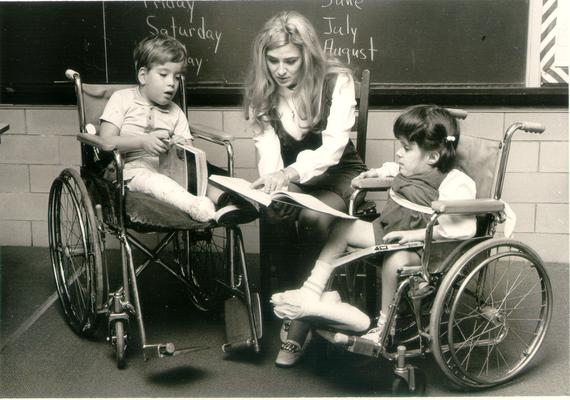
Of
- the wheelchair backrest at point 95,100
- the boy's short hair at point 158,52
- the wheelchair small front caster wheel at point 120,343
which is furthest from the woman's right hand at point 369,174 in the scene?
the wheelchair backrest at point 95,100

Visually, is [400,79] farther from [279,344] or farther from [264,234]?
[279,344]

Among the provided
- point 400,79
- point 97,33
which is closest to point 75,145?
point 97,33

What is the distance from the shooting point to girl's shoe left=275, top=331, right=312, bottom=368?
233 centimetres

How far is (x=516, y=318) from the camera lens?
271 centimetres

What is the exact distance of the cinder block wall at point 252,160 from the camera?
326cm

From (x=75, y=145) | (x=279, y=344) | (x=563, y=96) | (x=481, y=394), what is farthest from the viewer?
(x=75, y=145)

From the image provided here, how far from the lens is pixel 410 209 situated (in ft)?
7.15

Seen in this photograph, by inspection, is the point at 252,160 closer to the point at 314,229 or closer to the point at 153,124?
the point at 153,124

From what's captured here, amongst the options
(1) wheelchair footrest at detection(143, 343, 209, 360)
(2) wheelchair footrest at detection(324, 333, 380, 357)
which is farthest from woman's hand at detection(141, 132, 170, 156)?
(2) wheelchair footrest at detection(324, 333, 380, 357)

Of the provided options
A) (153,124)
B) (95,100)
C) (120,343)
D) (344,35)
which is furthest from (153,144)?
(344,35)

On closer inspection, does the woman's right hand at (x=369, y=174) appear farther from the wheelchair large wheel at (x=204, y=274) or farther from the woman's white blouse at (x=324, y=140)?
the wheelchair large wheel at (x=204, y=274)

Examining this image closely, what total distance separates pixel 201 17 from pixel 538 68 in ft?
4.84

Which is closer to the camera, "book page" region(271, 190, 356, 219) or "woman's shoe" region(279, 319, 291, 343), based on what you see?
"book page" region(271, 190, 356, 219)

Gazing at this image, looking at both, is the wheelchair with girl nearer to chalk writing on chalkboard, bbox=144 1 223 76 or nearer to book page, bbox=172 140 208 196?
book page, bbox=172 140 208 196
